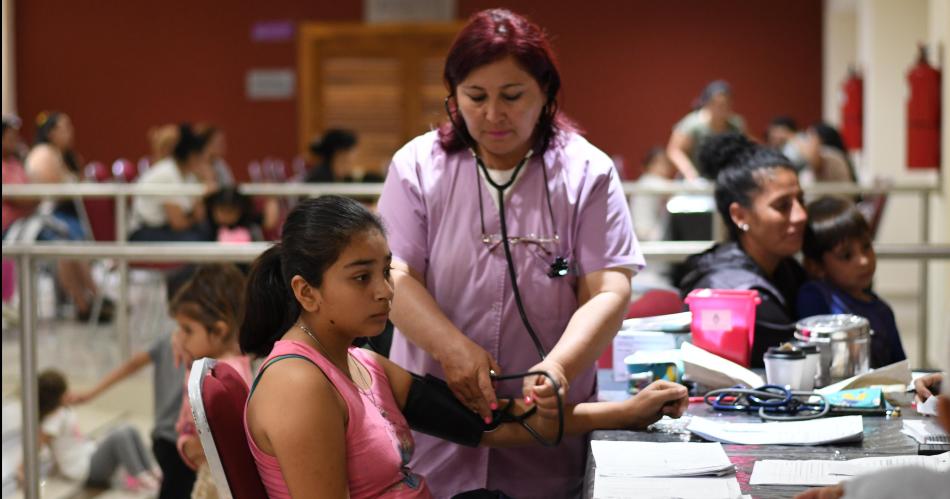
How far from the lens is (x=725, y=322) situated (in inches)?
100

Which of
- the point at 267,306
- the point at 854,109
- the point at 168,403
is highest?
the point at 854,109

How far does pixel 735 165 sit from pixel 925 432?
0.99 metres

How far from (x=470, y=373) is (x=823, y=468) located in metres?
0.60

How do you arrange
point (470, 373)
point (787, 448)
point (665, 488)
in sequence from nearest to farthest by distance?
1. point (665, 488)
2. point (787, 448)
3. point (470, 373)

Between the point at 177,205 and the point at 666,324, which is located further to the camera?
the point at 177,205

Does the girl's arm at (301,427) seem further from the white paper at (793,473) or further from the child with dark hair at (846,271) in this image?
the child with dark hair at (846,271)

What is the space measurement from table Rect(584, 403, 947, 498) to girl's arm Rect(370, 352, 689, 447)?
0.11ft

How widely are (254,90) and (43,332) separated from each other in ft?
18.7

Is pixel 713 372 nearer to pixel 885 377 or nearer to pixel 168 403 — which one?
pixel 885 377

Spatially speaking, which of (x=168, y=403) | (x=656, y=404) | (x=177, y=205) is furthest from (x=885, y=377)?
(x=177, y=205)

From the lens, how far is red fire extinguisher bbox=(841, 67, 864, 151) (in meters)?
9.27

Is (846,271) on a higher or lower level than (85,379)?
higher

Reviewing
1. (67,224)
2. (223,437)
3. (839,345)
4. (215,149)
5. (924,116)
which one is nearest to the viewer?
(223,437)

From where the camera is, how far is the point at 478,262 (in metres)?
2.29
